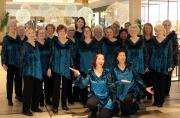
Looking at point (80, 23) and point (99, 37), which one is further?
point (80, 23)

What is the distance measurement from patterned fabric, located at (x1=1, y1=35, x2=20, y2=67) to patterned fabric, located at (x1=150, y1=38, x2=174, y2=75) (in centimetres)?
231

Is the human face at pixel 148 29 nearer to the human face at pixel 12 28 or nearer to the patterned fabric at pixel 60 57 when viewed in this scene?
the patterned fabric at pixel 60 57

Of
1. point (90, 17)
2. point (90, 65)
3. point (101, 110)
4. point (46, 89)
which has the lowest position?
point (101, 110)

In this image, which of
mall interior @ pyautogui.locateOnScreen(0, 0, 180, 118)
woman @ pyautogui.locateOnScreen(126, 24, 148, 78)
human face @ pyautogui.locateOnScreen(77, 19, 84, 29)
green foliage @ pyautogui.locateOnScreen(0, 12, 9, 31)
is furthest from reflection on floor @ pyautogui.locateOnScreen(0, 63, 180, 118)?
green foliage @ pyautogui.locateOnScreen(0, 12, 9, 31)

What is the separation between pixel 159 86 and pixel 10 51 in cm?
259

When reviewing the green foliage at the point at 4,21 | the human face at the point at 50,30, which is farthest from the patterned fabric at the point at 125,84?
the green foliage at the point at 4,21

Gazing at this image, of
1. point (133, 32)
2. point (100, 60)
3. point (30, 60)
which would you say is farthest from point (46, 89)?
point (133, 32)

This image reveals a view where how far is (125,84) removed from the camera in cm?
473

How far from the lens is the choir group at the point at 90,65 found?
183 inches

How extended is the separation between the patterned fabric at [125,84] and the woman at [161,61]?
840 millimetres

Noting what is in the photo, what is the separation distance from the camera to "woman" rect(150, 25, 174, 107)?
5441mm

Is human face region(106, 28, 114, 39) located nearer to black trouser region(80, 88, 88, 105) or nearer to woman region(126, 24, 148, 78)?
woman region(126, 24, 148, 78)

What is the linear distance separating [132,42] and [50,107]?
1.76m

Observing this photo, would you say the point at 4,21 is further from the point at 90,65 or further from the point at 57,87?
the point at 57,87
